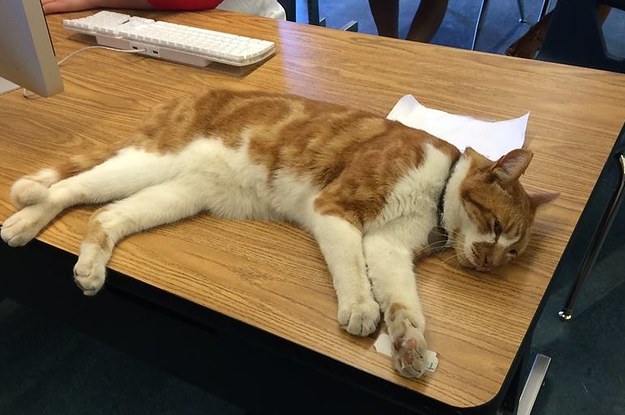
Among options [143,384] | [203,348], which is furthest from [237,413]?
[203,348]

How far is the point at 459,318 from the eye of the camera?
0.74 meters

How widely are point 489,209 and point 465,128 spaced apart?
283 mm

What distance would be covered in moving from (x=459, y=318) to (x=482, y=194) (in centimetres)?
27

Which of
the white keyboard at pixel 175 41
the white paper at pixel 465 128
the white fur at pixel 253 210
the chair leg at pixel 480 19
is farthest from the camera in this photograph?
the chair leg at pixel 480 19

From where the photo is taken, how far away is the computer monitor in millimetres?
899

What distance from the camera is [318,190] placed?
101cm

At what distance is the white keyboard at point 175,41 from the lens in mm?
1368

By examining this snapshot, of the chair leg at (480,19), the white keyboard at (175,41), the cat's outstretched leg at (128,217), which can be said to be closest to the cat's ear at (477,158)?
the cat's outstretched leg at (128,217)

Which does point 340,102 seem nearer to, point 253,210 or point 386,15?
point 253,210

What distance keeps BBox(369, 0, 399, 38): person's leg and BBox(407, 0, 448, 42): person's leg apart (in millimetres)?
122

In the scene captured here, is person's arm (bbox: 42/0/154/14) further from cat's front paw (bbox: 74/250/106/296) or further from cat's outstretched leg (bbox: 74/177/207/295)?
cat's front paw (bbox: 74/250/106/296)

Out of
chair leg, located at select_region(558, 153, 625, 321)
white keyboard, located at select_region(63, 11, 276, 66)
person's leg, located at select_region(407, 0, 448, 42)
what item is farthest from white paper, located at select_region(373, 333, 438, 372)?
person's leg, located at select_region(407, 0, 448, 42)

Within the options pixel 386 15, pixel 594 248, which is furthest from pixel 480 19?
pixel 594 248

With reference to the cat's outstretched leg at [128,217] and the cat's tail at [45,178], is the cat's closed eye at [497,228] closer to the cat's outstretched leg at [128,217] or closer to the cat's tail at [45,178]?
the cat's outstretched leg at [128,217]
